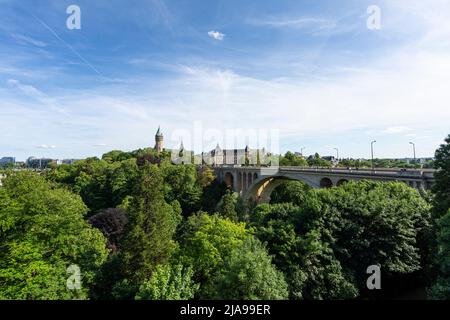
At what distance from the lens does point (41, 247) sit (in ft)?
47.7

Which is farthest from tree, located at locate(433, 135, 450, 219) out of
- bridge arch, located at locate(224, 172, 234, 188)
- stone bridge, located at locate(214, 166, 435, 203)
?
bridge arch, located at locate(224, 172, 234, 188)

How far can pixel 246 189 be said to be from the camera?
60719mm

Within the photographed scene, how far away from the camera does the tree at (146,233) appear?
1430 centimetres

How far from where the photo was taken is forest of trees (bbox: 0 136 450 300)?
11.8 m

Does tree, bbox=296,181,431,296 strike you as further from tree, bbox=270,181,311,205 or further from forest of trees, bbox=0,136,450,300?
tree, bbox=270,181,311,205

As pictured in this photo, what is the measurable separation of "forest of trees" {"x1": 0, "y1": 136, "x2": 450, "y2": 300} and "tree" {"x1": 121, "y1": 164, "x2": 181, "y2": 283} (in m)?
0.06

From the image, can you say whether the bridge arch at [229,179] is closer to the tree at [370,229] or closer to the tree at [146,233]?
the tree at [370,229]

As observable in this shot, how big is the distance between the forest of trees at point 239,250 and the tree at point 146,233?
0.18 ft

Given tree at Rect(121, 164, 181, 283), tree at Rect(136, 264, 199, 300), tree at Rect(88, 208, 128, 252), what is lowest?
tree at Rect(88, 208, 128, 252)

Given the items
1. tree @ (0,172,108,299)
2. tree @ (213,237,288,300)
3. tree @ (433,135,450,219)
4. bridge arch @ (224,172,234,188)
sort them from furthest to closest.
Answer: bridge arch @ (224,172,234,188) < tree @ (433,135,450,219) < tree @ (0,172,108,299) < tree @ (213,237,288,300)
